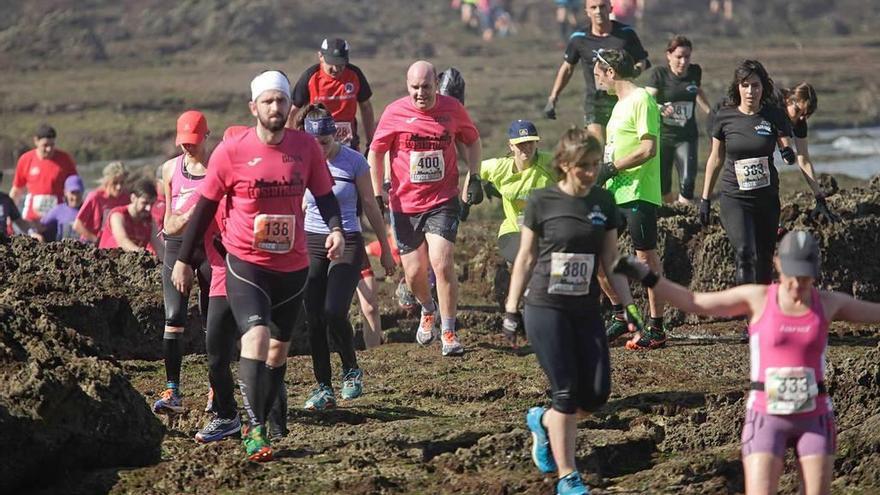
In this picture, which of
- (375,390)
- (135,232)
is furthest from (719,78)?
(375,390)

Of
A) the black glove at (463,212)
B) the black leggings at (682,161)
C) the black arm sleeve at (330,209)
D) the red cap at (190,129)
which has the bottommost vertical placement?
the black glove at (463,212)

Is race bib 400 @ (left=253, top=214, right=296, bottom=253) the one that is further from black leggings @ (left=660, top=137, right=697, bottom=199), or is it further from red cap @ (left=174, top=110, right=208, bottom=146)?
black leggings @ (left=660, top=137, right=697, bottom=199)

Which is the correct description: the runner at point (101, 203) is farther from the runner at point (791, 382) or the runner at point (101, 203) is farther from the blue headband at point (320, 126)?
the runner at point (791, 382)

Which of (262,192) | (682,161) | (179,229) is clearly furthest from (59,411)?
(682,161)

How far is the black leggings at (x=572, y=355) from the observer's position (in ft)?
27.7

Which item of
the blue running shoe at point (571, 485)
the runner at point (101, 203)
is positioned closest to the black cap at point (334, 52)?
the runner at point (101, 203)

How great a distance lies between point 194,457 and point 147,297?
442 centimetres

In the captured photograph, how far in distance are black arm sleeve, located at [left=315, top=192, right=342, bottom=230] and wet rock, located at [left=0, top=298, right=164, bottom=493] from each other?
1.40m

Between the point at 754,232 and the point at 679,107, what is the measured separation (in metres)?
3.73

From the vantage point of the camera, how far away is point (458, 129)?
12.5 metres

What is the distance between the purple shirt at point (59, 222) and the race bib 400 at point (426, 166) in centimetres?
720

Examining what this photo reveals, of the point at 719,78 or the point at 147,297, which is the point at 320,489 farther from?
the point at 719,78

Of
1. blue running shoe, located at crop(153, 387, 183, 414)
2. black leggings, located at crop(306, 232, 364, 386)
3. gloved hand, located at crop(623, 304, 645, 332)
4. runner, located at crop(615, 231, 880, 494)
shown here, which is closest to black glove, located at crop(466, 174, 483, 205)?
black leggings, located at crop(306, 232, 364, 386)

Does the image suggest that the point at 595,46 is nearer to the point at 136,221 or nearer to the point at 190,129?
the point at 136,221
